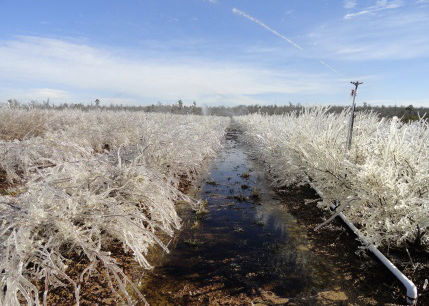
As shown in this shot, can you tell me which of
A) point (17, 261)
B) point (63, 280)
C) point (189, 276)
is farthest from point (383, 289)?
point (17, 261)

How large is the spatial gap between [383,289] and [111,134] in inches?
466

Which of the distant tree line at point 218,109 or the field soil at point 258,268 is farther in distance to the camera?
the distant tree line at point 218,109

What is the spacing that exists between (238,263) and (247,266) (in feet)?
0.45

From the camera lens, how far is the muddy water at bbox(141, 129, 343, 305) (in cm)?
296

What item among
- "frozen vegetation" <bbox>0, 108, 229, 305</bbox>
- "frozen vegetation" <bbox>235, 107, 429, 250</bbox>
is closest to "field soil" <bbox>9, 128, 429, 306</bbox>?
"frozen vegetation" <bbox>0, 108, 229, 305</bbox>

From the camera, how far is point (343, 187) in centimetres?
Answer: 453

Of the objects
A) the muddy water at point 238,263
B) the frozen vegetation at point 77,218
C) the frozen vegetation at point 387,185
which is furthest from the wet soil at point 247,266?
the frozen vegetation at point 387,185

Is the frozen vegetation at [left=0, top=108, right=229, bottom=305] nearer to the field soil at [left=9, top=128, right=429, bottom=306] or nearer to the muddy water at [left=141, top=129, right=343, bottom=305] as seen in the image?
the field soil at [left=9, top=128, right=429, bottom=306]

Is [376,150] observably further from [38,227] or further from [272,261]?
[38,227]

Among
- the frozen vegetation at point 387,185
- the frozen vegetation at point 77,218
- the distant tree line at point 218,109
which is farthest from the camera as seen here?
the distant tree line at point 218,109

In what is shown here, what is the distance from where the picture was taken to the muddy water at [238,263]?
296 cm

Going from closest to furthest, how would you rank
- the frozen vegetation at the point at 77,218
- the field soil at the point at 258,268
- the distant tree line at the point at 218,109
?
1. the frozen vegetation at the point at 77,218
2. the field soil at the point at 258,268
3. the distant tree line at the point at 218,109

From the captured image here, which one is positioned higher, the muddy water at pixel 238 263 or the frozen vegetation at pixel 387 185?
the frozen vegetation at pixel 387 185

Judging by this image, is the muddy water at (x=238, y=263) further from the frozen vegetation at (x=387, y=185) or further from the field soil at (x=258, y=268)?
the frozen vegetation at (x=387, y=185)
